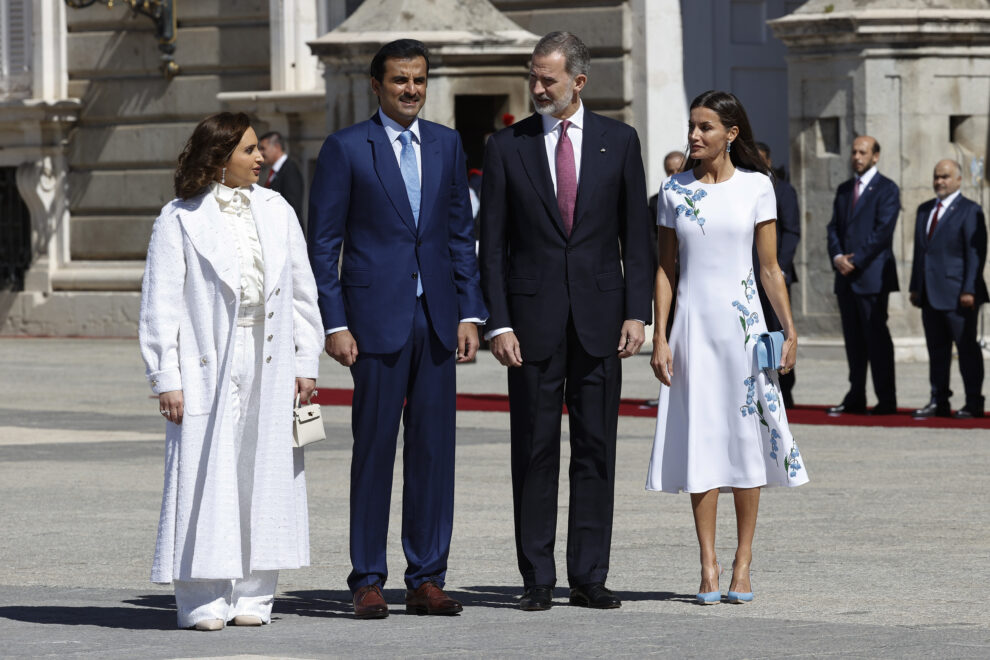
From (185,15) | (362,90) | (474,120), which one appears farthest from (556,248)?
(185,15)

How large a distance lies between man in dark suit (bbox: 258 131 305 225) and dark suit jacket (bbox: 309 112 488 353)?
9603 millimetres

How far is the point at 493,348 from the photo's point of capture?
7730mm

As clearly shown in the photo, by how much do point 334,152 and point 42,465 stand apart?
17.1ft

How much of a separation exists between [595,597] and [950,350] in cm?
782

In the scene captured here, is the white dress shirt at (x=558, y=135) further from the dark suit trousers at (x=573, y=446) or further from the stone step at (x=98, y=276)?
the stone step at (x=98, y=276)

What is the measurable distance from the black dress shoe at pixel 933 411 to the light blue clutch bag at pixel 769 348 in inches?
278

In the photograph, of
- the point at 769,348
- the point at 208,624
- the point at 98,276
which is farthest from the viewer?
the point at 98,276

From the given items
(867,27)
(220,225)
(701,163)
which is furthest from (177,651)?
(867,27)

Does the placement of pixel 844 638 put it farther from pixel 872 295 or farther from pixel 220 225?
pixel 872 295

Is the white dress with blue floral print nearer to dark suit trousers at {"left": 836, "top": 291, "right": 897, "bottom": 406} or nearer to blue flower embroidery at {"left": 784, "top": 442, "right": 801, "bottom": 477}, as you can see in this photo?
blue flower embroidery at {"left": 784, "top": 442, "right": 801, "bottom": 477}

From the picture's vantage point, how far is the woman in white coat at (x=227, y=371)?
7.27 m

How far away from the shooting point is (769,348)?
7.93 meters

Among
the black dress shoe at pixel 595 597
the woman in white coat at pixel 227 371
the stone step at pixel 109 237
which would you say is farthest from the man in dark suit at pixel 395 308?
the stone step at pixel 109 237

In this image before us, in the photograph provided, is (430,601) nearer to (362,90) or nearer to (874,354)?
(874,354)
